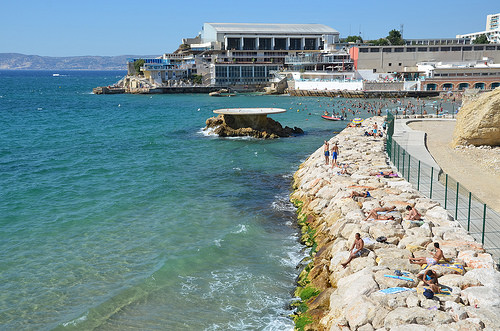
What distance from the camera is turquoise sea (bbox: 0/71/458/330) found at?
1466 centimetres

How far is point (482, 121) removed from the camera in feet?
101

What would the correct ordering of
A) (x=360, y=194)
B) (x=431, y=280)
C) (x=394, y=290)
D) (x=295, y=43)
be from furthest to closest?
1. (x=295, y=43)
2. (x=360, y=194)
3. (x=431, y=280)
4. (x=394, y=290)

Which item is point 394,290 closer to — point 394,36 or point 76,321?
point 76,321

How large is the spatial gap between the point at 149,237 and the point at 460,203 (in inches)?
489

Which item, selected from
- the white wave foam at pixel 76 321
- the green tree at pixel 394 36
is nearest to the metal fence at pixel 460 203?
the white wave foam at pixel 76 321

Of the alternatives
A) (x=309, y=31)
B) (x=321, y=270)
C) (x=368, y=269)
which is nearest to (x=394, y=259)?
(x=368, y=269)

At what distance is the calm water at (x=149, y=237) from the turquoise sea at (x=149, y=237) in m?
0.06

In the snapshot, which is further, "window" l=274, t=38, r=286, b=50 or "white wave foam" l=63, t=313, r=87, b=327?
"window" l=274, t=38, r=286, b=50

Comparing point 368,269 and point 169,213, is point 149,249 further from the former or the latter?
point 368,269

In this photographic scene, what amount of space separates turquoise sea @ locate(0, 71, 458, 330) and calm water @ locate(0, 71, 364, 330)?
59 millimetres

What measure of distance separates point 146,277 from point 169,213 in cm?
720

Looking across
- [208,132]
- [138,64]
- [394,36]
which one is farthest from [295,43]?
[208,132]

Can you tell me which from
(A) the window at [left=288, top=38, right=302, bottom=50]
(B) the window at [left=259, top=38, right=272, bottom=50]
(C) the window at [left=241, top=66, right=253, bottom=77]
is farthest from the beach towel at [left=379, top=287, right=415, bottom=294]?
(A) the window at [left=288, top=38, right=302, bottom=50]

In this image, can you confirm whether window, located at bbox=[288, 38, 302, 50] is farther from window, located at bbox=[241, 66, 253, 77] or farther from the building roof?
window, located at bbox=[241, 66, 253, 77]
